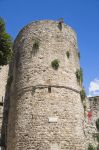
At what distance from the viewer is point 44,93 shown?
15211 millimetres

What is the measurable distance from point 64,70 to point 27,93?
2235mm

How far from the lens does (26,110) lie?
49.5ft

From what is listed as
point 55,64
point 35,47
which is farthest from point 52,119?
point 35,47

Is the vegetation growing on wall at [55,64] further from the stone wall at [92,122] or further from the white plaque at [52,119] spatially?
the stone wall at [92,122]

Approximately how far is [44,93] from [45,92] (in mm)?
71

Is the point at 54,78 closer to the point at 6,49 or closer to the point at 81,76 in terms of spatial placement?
the point at 81,76

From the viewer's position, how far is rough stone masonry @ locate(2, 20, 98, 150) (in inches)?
568

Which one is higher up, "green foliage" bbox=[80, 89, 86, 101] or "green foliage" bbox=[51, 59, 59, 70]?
"green foliage" bbox=[51, 59, 59, 70]

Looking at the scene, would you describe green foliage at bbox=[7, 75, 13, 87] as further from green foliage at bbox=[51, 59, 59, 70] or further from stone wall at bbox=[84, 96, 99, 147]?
stone wall at bbox=[84, 96, 99, 147]

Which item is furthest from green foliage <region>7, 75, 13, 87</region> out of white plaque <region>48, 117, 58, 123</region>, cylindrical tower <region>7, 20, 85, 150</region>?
white plaque <region>48, 117, 58, 123</region>

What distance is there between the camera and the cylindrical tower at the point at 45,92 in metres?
14.4

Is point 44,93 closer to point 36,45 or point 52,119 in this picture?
point 52,119

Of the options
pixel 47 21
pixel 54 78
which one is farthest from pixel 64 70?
pixel 47 21

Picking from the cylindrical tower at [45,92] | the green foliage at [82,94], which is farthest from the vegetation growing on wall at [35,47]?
the green foliage at [82,94]
